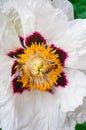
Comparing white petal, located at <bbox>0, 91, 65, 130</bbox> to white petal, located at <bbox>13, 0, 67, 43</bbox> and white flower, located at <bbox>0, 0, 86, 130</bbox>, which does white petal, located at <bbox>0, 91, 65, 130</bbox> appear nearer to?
white flower, located at <bbox>0, 0, 86, 130</bbox>

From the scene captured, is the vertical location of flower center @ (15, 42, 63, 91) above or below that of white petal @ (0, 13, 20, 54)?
below

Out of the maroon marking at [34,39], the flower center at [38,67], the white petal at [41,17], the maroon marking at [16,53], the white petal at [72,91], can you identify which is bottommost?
the white petal at [72,91]

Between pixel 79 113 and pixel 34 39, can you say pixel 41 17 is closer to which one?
pixel 34 39

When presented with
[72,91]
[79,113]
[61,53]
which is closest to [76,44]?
[61,53]

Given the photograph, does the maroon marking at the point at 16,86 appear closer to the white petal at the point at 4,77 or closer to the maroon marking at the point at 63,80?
the white petal at the point at 4,77

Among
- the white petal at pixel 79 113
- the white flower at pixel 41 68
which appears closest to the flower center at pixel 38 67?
the white flower at pixel 41 68

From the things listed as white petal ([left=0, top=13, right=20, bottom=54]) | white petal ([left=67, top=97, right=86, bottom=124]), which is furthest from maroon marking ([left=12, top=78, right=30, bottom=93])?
white petal ([left=67, top=97, right=86, bottom=124])

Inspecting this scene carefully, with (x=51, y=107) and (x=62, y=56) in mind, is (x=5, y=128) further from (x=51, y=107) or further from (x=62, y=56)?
(x=62, y=56)
